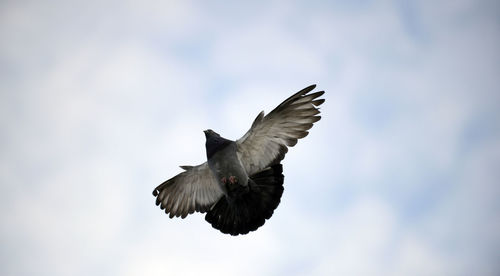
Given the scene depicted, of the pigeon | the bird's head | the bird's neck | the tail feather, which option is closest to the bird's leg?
the pigeon

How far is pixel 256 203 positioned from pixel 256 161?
109cm

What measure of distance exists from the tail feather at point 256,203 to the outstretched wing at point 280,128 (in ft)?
1.26

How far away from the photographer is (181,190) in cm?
1344

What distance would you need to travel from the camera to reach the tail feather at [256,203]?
11.9 metres

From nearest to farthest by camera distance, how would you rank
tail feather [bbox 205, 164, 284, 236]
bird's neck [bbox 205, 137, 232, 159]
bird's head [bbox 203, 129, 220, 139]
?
tail feather [bbox 205, 164, 284, 236]
bird's neck [bbox 205, 137, 232, 159]
bird's head [bbox 203, 129, 220, 139]

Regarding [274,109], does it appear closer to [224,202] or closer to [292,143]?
[292,143]

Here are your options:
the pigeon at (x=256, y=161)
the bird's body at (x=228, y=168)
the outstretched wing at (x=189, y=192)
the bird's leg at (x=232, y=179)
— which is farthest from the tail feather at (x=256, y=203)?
the outstretched wing at (x=189, y=192)

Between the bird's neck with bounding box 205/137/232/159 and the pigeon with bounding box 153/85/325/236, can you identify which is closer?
the pigeon with bounding box 153/85/325/236

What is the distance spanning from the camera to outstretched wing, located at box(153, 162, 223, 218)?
1322cm

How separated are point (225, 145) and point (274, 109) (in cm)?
150

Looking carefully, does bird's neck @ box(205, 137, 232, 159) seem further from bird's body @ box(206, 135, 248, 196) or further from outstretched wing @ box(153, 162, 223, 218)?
outstretched wing @ box(153, 162, 223, 218)

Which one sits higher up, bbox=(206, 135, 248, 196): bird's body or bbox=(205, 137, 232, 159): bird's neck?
bbox=(205, 137, 232, 159): bird's neck

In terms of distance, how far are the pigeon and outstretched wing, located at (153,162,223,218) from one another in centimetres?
53

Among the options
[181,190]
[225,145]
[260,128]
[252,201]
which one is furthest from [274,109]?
[181,190]
